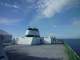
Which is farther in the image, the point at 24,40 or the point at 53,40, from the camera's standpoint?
the point at 53,40

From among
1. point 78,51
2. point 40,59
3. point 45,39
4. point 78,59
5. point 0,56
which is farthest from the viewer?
point 45,39

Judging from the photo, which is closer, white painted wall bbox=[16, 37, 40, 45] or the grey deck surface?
the grey deck surface

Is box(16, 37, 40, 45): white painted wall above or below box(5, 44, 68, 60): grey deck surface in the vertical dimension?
above

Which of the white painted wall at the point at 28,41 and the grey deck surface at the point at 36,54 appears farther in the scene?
the white painted wall at the point at 28,41

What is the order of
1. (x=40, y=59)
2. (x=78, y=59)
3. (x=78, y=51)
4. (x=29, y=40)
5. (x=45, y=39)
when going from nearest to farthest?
(x=78, y=59) < (x=78, y=51) < (x=40, y=59) < (x=29, y=40) < (x=45, y=39)

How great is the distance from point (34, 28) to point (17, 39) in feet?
23.3

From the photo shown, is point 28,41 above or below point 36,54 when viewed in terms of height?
above

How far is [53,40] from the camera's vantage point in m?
40.2

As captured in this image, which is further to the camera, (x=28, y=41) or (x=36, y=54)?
(x=28, y=41)

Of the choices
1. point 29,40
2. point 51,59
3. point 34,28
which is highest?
point 34,28

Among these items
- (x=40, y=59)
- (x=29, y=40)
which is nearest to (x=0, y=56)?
(x=40, y=59)

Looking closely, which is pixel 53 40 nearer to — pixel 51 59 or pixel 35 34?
pixel 35 34

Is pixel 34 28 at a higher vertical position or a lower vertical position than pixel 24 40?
higher

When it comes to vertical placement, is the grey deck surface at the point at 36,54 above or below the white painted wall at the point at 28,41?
below
